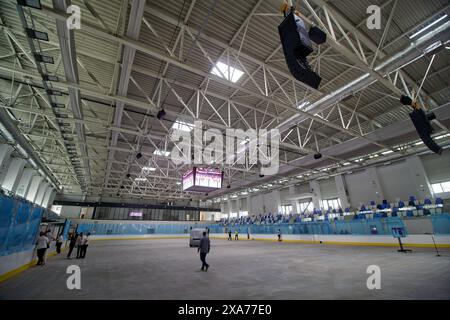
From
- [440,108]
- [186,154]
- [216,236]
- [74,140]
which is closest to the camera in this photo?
[440,108]

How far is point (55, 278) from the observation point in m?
6.52

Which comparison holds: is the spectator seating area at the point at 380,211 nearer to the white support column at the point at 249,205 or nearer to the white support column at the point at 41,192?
the white support column at the point at 249,205

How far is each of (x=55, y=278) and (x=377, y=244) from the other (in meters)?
19.4

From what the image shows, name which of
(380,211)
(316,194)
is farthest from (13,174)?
(380,211)

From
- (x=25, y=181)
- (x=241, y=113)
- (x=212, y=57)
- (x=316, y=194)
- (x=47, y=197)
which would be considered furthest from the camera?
(x=47, y=197)

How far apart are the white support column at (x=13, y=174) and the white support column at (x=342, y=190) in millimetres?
30435

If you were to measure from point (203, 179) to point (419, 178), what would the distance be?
18.3 m

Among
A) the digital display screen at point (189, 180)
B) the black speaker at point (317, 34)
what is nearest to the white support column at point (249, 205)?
the digital display screen at point (189, 180)

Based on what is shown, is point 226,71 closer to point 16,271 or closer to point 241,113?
point 241,113

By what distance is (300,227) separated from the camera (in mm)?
22469

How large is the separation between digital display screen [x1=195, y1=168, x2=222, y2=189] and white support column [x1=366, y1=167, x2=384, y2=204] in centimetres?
1547

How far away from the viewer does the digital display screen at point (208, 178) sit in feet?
52.6

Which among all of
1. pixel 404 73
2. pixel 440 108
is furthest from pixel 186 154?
pixel 440 108
